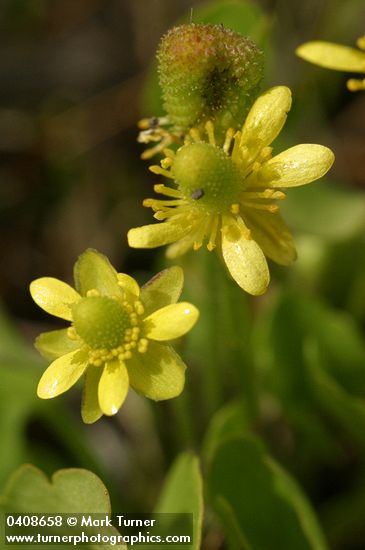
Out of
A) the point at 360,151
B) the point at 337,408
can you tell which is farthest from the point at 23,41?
the point at 337,408

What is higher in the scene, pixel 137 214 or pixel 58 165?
pixel 58 165

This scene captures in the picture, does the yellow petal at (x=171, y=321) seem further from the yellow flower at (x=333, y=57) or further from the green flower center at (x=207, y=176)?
the yellow flower at (x=333, y=57)

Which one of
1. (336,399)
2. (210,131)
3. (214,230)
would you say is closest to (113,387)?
(214,230)

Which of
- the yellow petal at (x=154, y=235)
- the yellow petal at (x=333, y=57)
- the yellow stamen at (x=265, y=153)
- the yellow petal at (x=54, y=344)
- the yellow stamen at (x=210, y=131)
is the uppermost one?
the yellow petal at (x=333, y=57)

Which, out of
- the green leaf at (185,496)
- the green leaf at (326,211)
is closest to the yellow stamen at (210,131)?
the green leaf at (185,496)

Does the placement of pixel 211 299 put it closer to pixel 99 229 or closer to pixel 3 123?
pixel 99 229

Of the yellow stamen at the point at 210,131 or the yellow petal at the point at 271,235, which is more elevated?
the yellow stamen at the point at 210,131
